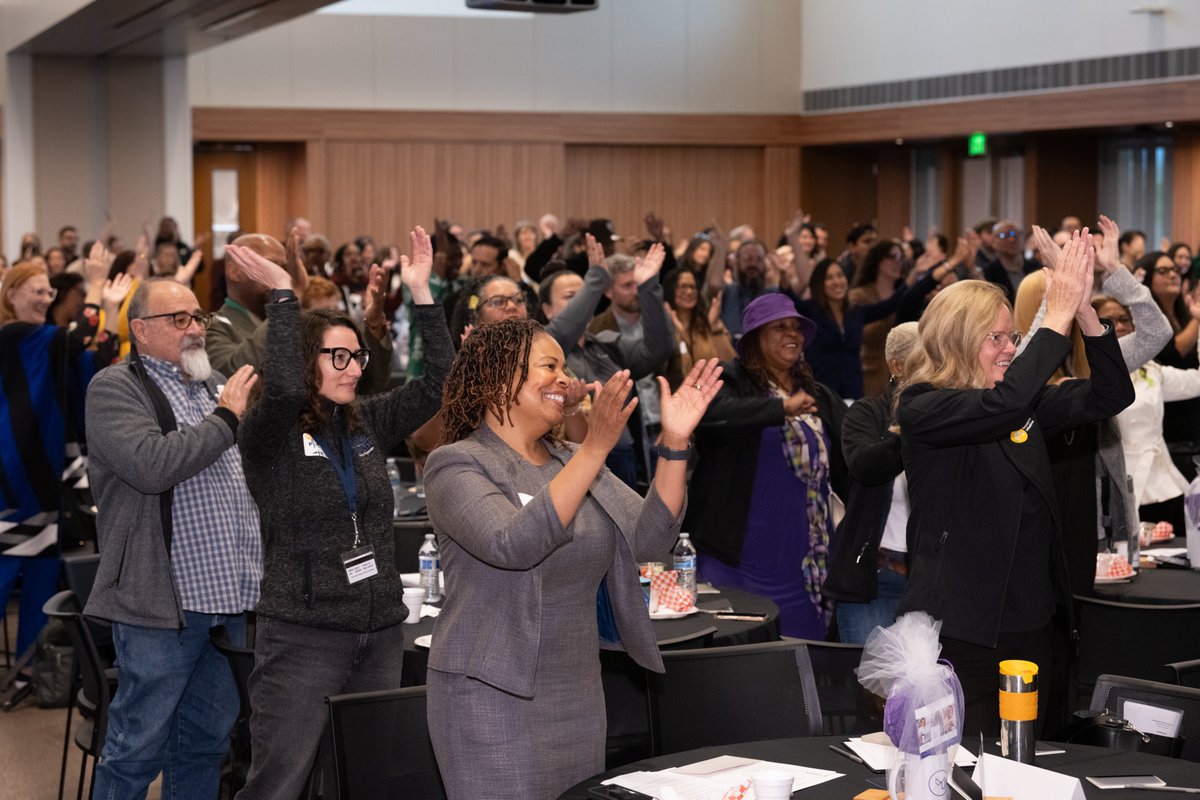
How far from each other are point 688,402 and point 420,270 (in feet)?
4.70

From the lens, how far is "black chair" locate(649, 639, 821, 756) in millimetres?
3863

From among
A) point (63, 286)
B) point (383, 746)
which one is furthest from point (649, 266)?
point (63, 286)

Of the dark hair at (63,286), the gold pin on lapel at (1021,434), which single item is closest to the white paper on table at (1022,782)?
the gold pin on lapel at (1021,434)

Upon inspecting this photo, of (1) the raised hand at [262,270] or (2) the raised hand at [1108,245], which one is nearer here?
(1) the raised hand at [262,270]

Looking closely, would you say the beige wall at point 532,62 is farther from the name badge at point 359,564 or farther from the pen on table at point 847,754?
the pen on table at point 847,754

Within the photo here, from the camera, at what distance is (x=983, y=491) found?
13.0ft

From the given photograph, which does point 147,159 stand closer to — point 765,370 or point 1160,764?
point 765,370

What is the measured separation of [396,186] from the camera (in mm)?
21062

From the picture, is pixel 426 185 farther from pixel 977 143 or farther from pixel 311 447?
pixel 311 447

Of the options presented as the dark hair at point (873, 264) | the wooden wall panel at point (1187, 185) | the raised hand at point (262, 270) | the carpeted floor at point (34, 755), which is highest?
the wooden wall panel at point (1187, 185)

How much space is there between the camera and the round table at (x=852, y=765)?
10.1 feet

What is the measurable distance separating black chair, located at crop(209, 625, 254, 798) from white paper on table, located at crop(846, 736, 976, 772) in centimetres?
173

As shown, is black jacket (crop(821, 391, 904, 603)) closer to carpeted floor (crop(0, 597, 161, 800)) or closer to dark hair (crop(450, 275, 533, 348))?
dark hair (crop(450, 275, 533, 348))

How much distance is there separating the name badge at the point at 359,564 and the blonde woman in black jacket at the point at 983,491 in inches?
55.2
